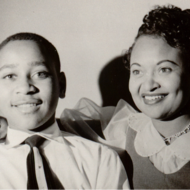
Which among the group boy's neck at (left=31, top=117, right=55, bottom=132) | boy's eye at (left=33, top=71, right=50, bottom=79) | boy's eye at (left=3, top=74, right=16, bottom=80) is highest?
boy's eye at (left=3, top=74, right=16, bottom=80)

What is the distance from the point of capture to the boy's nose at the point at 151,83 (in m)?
0.64

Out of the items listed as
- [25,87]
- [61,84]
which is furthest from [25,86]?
[61,84]

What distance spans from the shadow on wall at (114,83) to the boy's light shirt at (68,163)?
0.18 meters

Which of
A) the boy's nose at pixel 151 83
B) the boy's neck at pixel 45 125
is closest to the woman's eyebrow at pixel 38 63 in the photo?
the boy's neck at pixel 45 125

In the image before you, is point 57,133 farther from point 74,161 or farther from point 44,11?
point 44,11

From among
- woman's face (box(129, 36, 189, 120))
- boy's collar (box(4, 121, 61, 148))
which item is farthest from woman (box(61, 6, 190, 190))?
boy's collar (box(4, 121, 61, 148))

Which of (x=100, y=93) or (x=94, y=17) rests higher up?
(x=94, y=17)

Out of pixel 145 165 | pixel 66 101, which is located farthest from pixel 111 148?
pixel 66 101

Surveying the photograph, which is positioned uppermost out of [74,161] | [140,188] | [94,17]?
[94,17]

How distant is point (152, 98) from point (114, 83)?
20 centimetres

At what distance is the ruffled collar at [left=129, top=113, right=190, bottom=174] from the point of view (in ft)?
2.17

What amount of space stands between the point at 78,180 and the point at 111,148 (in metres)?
0.14

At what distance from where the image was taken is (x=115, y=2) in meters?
0.77

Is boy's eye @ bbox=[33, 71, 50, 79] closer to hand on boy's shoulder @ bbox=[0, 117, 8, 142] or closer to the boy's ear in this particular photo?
the boy's ear
